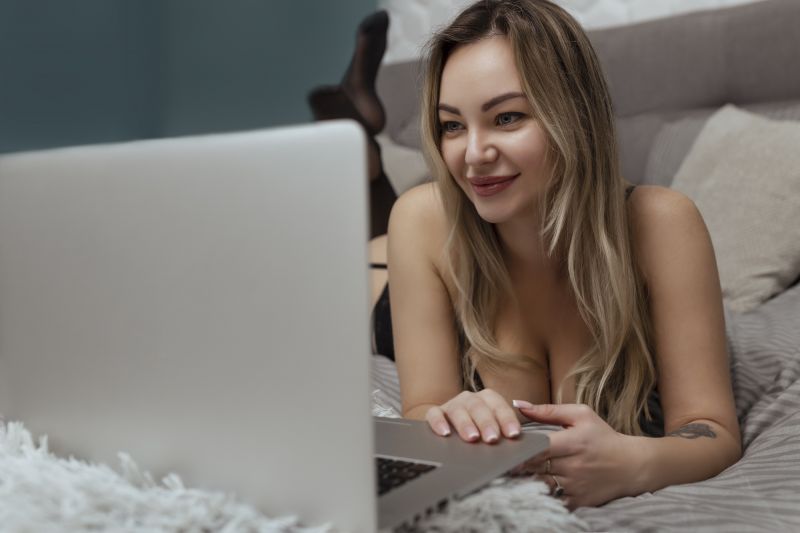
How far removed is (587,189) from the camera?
1194mm

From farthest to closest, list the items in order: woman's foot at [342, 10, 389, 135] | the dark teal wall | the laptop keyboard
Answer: the dark teal wall → woman's foot at [342, 10, 389, 135] → the laptop keyboard

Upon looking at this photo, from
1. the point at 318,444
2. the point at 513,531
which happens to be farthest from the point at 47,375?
the point at 513,531

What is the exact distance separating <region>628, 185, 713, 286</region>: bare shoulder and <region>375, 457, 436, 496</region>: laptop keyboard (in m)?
0.58

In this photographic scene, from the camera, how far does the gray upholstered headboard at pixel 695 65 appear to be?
2188mm

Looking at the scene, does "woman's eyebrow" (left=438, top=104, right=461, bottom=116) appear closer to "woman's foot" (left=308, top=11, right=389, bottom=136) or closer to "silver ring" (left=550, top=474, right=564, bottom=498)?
"silver ring" (left=550, top=474, right=564, bottom=498)

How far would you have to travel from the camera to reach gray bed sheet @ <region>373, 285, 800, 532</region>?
0.85 metres

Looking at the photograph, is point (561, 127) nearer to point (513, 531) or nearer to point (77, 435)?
point (513, 531)

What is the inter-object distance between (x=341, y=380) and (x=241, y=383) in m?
0.10

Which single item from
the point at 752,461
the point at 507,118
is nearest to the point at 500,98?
the point at 507,118

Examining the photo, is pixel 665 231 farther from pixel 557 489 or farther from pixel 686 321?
pixel 557 489

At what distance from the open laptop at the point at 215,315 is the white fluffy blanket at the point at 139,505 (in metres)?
0.02

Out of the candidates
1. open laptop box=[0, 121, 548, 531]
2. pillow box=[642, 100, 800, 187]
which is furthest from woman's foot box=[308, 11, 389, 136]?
open laptop box=[0, 121, 548, 531]

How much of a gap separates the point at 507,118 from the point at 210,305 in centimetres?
62

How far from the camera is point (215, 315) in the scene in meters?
0.65
